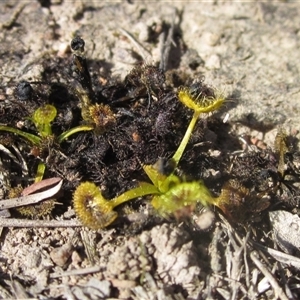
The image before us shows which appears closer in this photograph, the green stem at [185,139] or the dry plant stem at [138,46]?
the green stem at [185,139]

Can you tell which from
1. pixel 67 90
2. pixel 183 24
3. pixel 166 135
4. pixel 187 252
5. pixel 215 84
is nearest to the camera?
pixel 187 252

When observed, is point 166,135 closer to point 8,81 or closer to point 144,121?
point 144,121

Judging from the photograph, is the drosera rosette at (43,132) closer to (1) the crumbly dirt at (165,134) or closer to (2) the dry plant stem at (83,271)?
(1) the crumbly dirt at (165,134)

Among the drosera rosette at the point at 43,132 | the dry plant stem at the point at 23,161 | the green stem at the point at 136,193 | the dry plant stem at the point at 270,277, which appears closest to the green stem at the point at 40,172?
the drosera rosette at the point at 43,132

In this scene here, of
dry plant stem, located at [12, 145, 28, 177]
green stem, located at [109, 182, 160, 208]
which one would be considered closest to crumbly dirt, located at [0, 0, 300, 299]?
green stem, located at [109, 182, 160, 208]

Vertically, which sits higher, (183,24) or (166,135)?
(183,24)

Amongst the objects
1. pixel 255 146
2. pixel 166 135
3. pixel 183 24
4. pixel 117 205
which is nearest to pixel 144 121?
pixel 166 135

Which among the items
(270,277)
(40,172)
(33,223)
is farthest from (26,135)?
(270,277)
